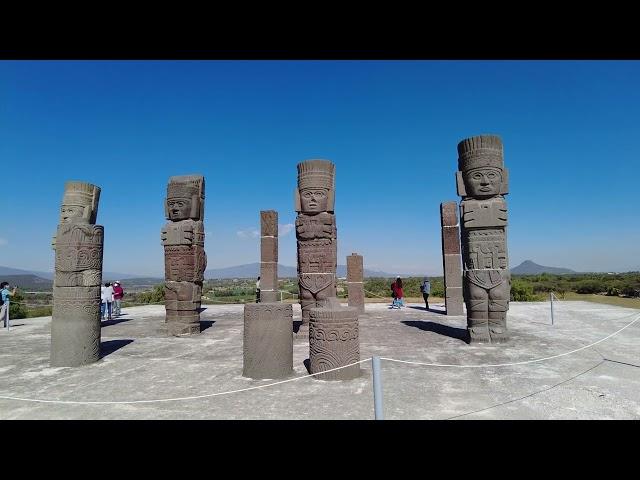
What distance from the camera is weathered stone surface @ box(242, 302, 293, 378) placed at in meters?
5.93

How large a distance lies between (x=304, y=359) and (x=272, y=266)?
8.12 m

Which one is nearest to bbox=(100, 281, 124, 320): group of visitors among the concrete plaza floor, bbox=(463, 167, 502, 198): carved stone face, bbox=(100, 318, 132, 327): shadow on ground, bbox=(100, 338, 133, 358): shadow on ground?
bbox=(100, 318, 132, 327): shadow on ground

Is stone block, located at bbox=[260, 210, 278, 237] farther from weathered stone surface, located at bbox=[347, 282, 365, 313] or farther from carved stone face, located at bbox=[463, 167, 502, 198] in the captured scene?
carved stone face, located at bbox=[463, 167, 502, 198]

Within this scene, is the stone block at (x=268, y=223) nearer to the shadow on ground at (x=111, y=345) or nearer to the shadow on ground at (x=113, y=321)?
the shadow on ground at (x=113, y=321)

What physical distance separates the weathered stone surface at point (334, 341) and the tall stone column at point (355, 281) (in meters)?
8.72

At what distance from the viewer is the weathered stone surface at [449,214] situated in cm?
1384

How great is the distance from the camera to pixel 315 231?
1003 centimetres

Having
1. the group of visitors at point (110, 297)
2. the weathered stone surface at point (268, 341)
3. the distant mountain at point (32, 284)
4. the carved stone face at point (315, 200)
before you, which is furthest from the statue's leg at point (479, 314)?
the distant mountain at point (32, 284)

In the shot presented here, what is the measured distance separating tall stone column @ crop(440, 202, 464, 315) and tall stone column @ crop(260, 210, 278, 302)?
21.1 ft

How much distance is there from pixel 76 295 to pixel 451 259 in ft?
37.4
